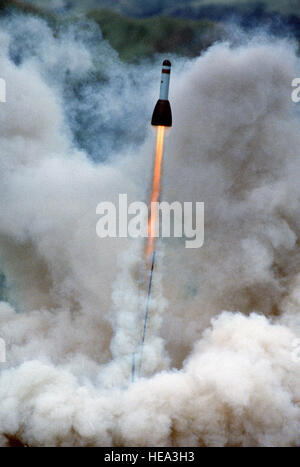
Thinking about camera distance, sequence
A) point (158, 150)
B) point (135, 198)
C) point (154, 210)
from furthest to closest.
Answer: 1. point (135, 198)
2. point (154, 210)
3. point (158, 150)

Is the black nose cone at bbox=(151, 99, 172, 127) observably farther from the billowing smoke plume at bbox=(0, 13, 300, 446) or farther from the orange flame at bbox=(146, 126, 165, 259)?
the billowing smoke plume at bbox=(0, 13, 300, 446)

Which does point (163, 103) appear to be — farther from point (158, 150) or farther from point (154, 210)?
point (154, 210)

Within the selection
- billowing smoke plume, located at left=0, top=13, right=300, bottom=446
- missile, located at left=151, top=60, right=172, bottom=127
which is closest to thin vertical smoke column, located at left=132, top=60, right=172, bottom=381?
missile, located at left=151, top=60, right=172, bottom=127

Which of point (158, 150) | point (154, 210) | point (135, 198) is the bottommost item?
point (154, 210)

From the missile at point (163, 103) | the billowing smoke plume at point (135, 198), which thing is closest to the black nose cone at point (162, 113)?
the missile at point (163, 103)

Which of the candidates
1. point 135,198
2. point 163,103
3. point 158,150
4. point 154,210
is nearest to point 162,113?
point 163,103

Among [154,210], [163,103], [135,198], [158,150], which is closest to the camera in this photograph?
[163,103]

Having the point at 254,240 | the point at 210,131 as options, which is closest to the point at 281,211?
the point at 254,240
